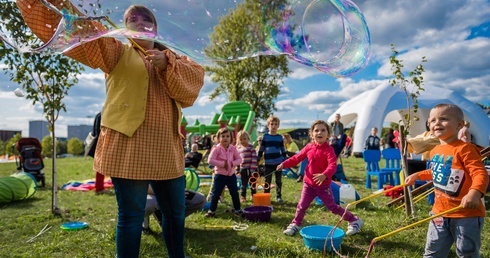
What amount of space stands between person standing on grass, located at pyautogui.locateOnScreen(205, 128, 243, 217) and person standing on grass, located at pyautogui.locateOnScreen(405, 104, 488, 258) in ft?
9.63

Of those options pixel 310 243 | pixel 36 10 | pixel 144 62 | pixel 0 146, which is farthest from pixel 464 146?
pixel 0 146

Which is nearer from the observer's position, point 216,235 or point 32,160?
point 216,235

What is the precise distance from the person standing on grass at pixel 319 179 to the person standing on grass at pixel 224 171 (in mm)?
1164

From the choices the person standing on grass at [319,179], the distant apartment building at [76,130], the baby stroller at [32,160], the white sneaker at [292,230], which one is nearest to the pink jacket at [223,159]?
the person standing on grass at [319,179]

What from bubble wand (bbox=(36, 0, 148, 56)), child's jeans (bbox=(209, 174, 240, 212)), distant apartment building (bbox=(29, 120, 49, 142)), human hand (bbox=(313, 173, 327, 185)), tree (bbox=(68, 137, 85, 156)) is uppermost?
bubble wand (bbox=(36, 0, 148, 56))

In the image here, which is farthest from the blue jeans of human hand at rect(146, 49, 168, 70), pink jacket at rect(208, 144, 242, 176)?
pink jacket at rect(208, 144, 242, 176)

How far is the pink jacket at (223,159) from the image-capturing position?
5.45 m

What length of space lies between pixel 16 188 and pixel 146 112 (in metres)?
5.70

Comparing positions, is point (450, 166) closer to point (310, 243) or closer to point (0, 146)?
point (310, 243)

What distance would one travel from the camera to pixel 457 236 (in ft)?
8.21

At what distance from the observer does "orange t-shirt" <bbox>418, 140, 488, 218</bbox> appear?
8.05 feet

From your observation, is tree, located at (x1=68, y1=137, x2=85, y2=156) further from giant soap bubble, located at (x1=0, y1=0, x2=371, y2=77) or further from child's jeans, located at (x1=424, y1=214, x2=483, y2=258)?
child's jeans, located at (x1=424, y1=214, x2=483, y2=258)

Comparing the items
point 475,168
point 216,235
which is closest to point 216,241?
point 216,235

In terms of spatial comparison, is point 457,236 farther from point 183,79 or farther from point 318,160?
point 183,79
